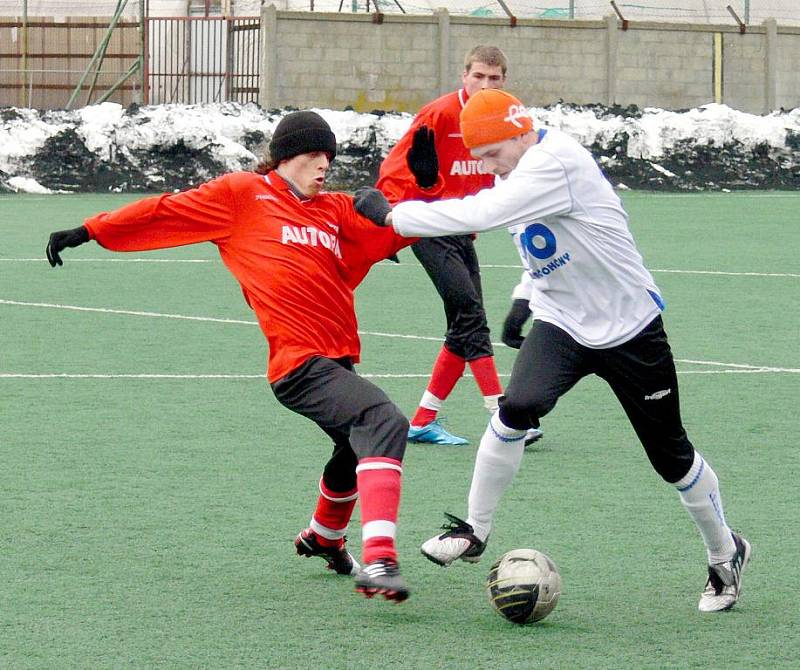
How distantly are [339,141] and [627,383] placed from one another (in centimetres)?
2391

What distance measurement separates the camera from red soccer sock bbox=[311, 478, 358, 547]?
6.05 metres

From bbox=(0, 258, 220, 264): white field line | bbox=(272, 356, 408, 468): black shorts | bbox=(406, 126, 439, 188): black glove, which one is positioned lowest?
bbox=(0, 258, 220, 264): white field line

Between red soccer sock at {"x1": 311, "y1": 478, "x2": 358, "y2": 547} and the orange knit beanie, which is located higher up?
the orange knit beanie

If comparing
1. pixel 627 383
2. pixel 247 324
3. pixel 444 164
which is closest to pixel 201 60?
pixel 247 324

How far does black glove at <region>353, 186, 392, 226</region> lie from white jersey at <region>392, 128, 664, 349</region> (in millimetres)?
52

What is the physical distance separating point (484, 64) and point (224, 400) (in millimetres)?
2728

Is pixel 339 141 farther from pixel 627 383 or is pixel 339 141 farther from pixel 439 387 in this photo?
pixel 627 383

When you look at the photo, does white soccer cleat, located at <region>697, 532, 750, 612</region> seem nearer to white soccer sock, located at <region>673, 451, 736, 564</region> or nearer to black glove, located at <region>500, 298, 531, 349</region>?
white soccer sock, located at <region>673, 451, 736, 564</region>

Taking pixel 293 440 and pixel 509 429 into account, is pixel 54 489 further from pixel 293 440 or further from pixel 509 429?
pixel 509 429

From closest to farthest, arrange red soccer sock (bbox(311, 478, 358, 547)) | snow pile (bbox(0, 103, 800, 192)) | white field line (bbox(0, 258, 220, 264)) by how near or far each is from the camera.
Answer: red soccer sock (bbox(311, 478, 358, 547)) < white field line (bbox(0, 258, 220, 264)) < snow pile (bbox(0, 103, 800, 192))

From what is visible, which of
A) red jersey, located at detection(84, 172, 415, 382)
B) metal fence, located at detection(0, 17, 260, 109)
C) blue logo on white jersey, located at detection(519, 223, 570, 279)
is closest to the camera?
blue logo on white jersey, located at detection(519, 223, 570, 279)

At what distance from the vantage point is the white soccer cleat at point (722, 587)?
562 cm

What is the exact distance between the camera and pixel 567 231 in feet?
18.5

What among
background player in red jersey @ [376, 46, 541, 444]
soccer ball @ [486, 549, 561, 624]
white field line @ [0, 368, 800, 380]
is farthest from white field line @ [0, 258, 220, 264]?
soccer ball @ [486, 549, 561, 624]
